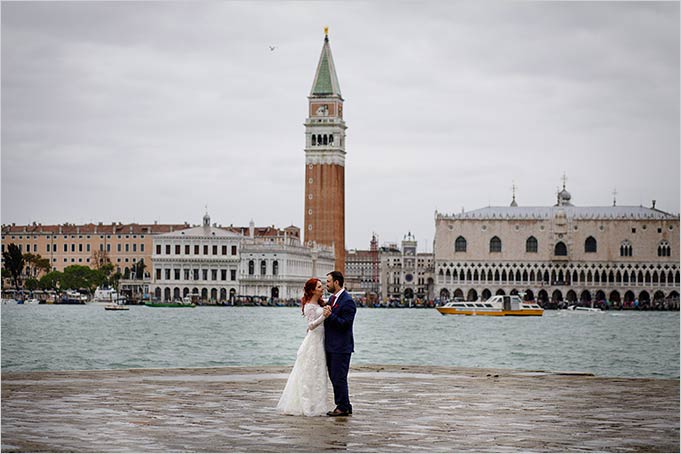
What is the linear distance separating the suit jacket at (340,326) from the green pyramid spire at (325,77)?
12150 cm

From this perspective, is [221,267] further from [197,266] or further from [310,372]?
[310,372]

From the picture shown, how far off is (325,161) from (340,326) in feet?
381

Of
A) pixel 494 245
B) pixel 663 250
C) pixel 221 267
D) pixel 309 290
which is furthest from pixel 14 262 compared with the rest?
pixel 309 290

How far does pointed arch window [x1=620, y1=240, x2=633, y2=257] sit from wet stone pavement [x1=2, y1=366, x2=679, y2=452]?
108m

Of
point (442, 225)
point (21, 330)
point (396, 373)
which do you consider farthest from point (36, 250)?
point (396, 373)

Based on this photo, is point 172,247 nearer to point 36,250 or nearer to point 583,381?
point 36,250

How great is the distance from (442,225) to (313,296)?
369 ft

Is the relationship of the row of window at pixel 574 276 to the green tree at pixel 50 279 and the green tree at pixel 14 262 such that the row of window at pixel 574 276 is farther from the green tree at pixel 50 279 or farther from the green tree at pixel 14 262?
the green tree at pixel 14 262

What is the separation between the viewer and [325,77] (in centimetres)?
13188

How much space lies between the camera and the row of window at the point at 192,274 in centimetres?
12088

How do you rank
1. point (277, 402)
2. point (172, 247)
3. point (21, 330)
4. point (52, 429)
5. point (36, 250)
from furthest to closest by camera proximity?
point (36, 250) < point (172, 247) < point (21, 330) < point (277, 402) < point (52, 429)

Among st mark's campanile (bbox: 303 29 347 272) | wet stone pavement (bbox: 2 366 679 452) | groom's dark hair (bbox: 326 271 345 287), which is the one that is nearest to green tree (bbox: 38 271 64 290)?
st mark's campanile (bbox: 303 29 347 272)

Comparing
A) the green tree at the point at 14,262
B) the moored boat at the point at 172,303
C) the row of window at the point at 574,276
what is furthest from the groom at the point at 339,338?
the row of window at the point at 574,276

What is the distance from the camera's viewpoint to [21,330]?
160 ft
